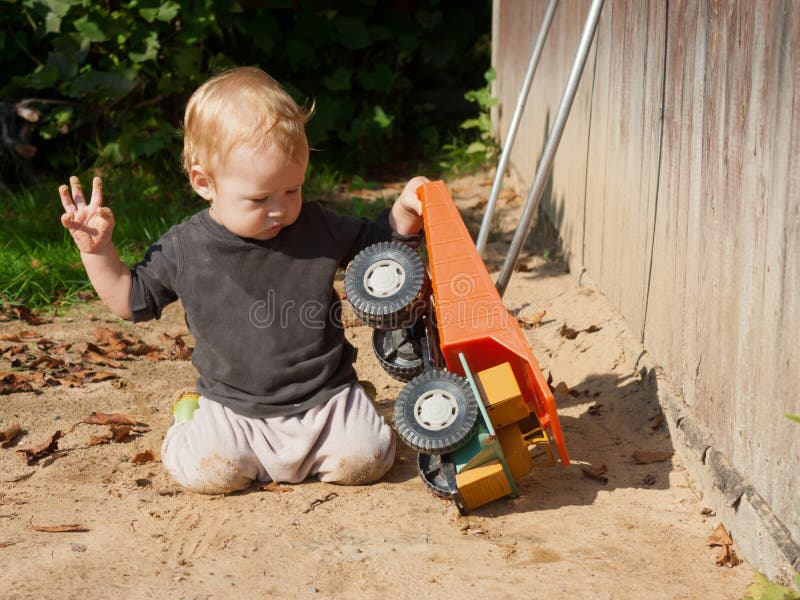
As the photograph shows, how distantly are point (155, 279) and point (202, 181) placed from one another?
1.18ft

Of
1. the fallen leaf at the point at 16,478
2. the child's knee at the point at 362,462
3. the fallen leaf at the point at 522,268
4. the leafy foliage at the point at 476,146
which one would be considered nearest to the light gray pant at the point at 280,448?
the child's knee at the point at 362,462

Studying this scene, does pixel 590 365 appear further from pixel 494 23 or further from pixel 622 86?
pixel 494 23

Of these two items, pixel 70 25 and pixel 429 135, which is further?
pixel 429 135

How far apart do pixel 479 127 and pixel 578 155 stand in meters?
3.49

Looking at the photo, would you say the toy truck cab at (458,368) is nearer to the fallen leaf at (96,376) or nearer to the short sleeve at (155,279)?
the short sleeve at (155,279)

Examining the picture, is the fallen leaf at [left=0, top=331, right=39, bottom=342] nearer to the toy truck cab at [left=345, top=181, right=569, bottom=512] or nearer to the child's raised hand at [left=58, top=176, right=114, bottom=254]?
the child's raised hand at [left=58, top=176, right=114, bottom=254]

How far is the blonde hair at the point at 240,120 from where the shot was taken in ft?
9.39

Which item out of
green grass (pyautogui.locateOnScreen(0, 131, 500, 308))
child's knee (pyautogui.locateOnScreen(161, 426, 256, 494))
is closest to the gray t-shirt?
child's knee (pyautogui.locateOnScreen(161, 426, 256, 494))

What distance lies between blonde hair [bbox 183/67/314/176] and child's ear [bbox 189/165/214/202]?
0.08 feet

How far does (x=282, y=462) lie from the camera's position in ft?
10.2

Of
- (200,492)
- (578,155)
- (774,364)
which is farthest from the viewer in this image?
(578,155)

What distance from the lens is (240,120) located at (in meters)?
2.87

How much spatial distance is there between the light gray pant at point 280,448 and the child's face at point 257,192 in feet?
2.02

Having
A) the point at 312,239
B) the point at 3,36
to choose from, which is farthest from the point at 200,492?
the point at 3,36
